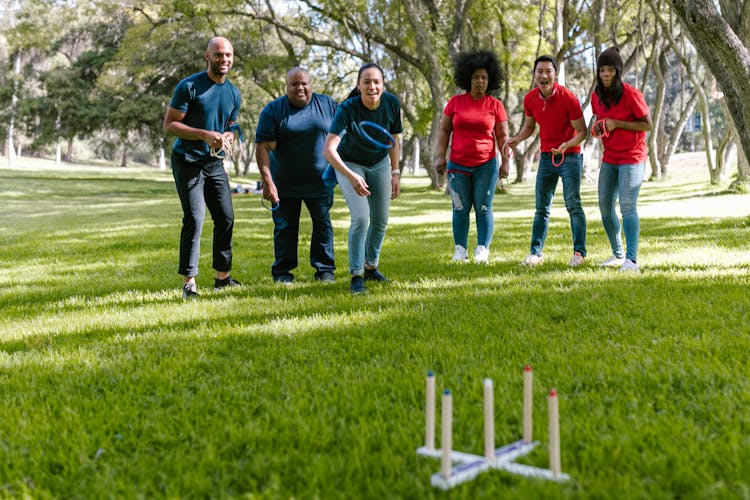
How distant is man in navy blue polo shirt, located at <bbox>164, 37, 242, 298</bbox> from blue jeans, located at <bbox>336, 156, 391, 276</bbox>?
3.74 feet

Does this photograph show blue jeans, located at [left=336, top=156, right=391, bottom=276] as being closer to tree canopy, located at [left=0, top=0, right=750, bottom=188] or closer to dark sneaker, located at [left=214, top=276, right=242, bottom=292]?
dark sneaker, located at [left=214, top=276, right=242, bottom=292]

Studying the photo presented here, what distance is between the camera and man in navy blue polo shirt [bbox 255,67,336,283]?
282 inches

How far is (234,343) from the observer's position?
4793 mm

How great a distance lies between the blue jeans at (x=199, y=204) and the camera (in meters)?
6.55

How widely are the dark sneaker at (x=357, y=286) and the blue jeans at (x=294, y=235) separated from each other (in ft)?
3.51

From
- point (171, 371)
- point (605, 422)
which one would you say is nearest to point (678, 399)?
point (605, 422)

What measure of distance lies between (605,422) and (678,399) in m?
0.49

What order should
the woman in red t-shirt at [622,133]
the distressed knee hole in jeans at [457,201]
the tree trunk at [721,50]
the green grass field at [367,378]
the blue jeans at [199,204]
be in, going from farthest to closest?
1. the distressed knee hole in jeans at [457,201]
2. the woman in red t-shirt at [622,133]
3. the tree trunk at [721,50]
4. the blue jeans at [199,204]
5. the green grass field at [367,378]

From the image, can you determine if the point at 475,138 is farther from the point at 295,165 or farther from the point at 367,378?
the point at 367,378

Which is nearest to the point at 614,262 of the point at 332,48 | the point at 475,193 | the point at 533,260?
the point at 533,260

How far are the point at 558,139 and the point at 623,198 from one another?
0.96m

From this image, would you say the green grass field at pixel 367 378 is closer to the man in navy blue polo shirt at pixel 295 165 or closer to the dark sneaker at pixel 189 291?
the dark sneaker at pixel 189 291

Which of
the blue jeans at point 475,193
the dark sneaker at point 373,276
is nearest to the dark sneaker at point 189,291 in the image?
the dark sneaker at point 373,276

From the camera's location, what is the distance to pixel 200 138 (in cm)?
631
